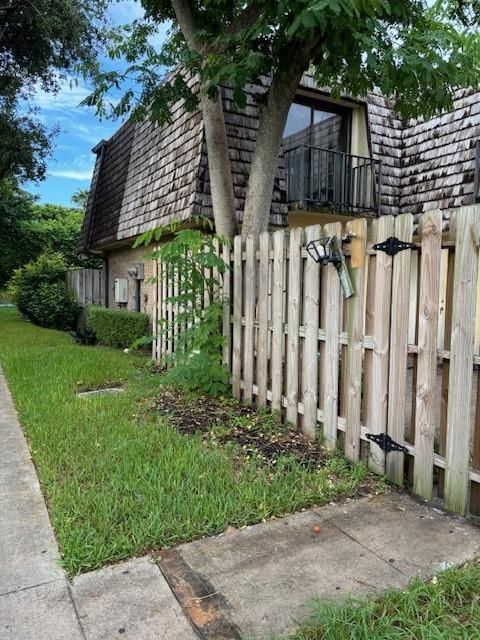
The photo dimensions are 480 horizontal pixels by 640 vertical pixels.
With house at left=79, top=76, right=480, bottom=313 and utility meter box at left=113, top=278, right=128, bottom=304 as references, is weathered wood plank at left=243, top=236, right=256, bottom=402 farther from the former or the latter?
utility meter box at left=113, top=278, right=128, bottom=304

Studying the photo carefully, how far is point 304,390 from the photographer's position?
4012 mm

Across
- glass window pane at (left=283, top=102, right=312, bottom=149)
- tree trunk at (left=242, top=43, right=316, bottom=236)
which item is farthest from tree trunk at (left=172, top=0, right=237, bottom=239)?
glass window pane at (left=283, top=102, right=312, bottom=149)

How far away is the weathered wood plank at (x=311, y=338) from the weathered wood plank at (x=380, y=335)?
0.65 metres

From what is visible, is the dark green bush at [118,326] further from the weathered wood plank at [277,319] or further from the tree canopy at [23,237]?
the tree canopy at [23,237]

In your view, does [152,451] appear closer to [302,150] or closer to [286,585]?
[286,585]

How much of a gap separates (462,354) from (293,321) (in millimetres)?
1655

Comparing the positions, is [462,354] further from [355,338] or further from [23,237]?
[23,237]

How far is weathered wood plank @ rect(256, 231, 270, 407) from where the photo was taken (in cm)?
453

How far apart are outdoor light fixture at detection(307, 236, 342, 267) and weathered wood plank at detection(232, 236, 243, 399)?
1.30m

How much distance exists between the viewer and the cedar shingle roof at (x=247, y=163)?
7.36 meters

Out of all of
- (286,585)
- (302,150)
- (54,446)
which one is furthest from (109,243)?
(286,585)

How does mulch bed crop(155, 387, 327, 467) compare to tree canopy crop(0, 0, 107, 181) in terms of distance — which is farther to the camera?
tree canopy crop(0, 0, 107, 181)

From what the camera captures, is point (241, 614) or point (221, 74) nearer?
point (241, 614)

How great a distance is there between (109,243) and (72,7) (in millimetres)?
5589
